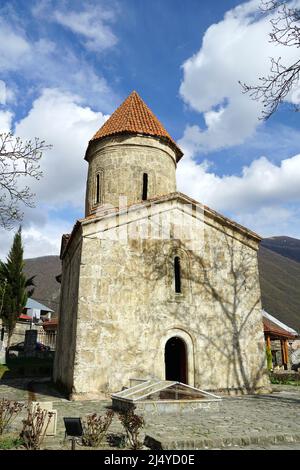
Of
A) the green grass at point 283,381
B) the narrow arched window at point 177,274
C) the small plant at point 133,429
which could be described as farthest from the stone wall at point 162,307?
the small plant at point 133,429

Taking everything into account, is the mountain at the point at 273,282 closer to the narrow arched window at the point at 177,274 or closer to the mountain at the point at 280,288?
the mountain at the point at 280,288

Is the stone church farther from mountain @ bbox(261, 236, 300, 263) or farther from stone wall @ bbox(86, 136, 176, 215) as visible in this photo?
mountain @ bbox(261, 236, 300, 263)

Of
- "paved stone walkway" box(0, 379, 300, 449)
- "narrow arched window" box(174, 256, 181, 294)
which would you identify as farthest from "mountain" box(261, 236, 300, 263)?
"paved stone walkway" box(0, 379, 300, 449)

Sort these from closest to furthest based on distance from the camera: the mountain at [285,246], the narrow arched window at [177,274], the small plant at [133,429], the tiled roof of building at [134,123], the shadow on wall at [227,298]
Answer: the small plant at [133,429] → the shadow on wall at [227,298] → the narrow arched window at [177,274] → the tiled roof of building at [134,123] → the mountain at [285,246]

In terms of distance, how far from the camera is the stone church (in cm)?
1012

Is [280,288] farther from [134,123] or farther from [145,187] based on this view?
[134,123]

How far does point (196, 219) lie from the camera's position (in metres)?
12.5

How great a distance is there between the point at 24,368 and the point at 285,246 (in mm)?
144039

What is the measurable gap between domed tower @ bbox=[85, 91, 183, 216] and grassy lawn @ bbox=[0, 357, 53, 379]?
8.60 m

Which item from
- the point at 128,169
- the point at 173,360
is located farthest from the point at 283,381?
the point at 128,169

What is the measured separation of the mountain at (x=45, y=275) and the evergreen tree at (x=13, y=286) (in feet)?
173

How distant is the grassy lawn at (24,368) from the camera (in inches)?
671

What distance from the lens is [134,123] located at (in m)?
15.5
